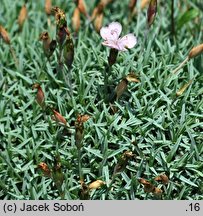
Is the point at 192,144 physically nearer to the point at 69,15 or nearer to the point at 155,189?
the point at 155,189

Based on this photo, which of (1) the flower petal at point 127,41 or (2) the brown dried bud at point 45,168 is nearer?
(2) the brown dried bud at point 45,168

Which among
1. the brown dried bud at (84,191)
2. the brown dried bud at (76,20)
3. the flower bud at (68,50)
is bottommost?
the brown dried bud at (84,191)

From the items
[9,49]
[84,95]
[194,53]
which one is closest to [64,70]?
[84,95]

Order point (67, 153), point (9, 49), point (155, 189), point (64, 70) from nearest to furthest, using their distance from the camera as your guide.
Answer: point (155, 189), point (67, 153), point (64, 70), point (9, 49)

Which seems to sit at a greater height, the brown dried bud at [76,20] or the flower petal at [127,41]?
the brown dried bud at [76,20]

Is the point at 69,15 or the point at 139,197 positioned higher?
the point at 69,15

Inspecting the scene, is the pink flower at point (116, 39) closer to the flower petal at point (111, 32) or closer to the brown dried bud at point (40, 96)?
the flower petal at point (111, 32)

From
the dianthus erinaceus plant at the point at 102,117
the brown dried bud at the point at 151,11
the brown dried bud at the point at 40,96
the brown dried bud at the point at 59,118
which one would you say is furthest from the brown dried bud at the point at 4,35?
the brown dried bud at the point at 151,11
